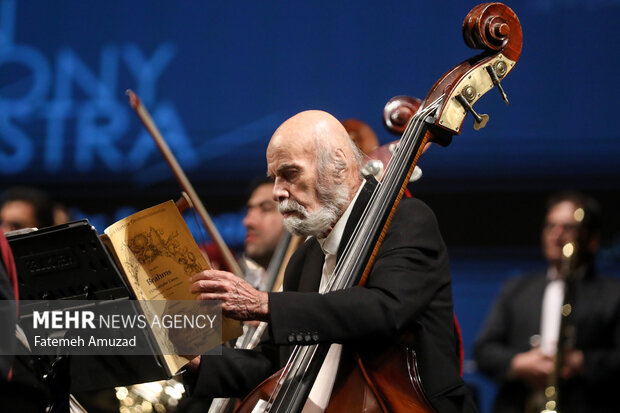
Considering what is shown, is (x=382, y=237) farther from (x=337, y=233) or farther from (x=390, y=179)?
(x=337, y=233)

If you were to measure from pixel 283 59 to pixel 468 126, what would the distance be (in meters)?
1.35

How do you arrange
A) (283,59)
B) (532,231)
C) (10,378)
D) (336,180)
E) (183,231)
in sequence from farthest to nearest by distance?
(283,59)
(532,231)
(336,180)
(183,231)
(10,378)

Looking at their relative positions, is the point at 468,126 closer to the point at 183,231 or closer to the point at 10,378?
the point at 183,231

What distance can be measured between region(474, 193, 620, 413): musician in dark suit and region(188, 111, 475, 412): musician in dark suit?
5.78 ft

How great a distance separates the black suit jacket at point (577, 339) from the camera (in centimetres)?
393

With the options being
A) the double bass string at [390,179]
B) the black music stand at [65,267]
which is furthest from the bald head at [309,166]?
the black music stand at [65,267]

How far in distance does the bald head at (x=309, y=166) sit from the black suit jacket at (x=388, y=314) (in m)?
0.08

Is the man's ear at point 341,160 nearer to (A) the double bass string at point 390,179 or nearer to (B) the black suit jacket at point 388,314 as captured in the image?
(B) the black suit jacket at point 388,314

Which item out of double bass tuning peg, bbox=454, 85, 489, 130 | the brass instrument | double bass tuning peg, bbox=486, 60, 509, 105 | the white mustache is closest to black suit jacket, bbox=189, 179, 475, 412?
the white mustache

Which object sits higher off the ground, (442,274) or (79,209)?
(79,209)

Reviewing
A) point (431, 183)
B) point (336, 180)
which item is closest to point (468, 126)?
point (431, 183)

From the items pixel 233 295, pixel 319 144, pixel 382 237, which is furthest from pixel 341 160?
pixel 233 295

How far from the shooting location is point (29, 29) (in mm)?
6395

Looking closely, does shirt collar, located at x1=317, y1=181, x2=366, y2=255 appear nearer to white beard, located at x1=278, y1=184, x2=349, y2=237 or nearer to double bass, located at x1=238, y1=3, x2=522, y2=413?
white beard, located at x1=278, y1=184, x2=349, y2=237
